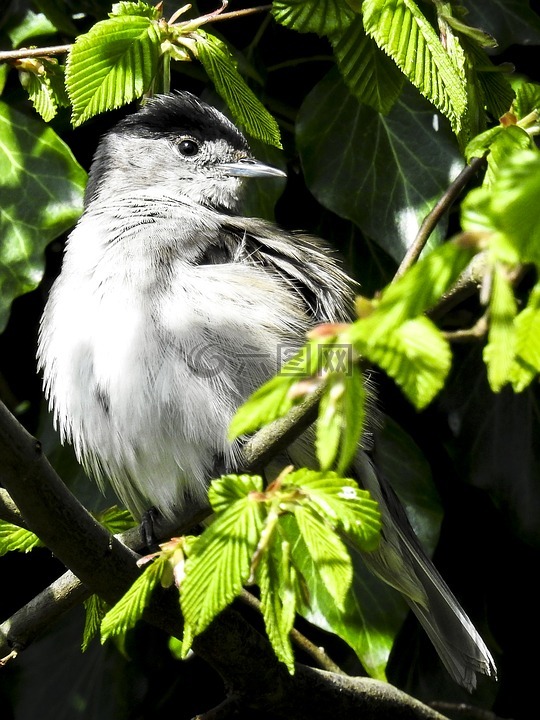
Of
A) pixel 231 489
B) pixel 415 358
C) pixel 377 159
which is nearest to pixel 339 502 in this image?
pixel 231 489

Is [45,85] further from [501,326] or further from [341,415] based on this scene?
[501,326]

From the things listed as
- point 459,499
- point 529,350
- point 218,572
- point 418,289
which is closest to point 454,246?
A: point 418,289

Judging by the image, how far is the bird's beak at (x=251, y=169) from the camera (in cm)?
357

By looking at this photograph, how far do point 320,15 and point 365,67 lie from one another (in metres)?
0.21

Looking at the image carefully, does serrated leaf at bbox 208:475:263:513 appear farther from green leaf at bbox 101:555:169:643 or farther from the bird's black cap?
the bird's black cap

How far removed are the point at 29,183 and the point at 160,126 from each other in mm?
984

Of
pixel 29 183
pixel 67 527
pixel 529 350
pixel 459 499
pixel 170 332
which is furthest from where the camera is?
pixel 459 499

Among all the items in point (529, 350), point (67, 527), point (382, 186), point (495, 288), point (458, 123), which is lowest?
point (382, 186)

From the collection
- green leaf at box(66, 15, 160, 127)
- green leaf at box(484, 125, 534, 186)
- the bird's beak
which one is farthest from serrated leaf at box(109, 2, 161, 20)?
the bird's beak

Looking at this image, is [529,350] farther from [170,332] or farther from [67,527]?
[170,332]

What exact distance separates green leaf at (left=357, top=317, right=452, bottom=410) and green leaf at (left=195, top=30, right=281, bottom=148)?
149 cm

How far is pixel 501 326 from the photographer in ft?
3.87

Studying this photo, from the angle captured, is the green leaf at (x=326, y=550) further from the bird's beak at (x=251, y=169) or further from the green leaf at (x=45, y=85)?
the bird's beak at (x=251, y=169)

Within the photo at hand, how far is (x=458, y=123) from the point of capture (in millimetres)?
2369
